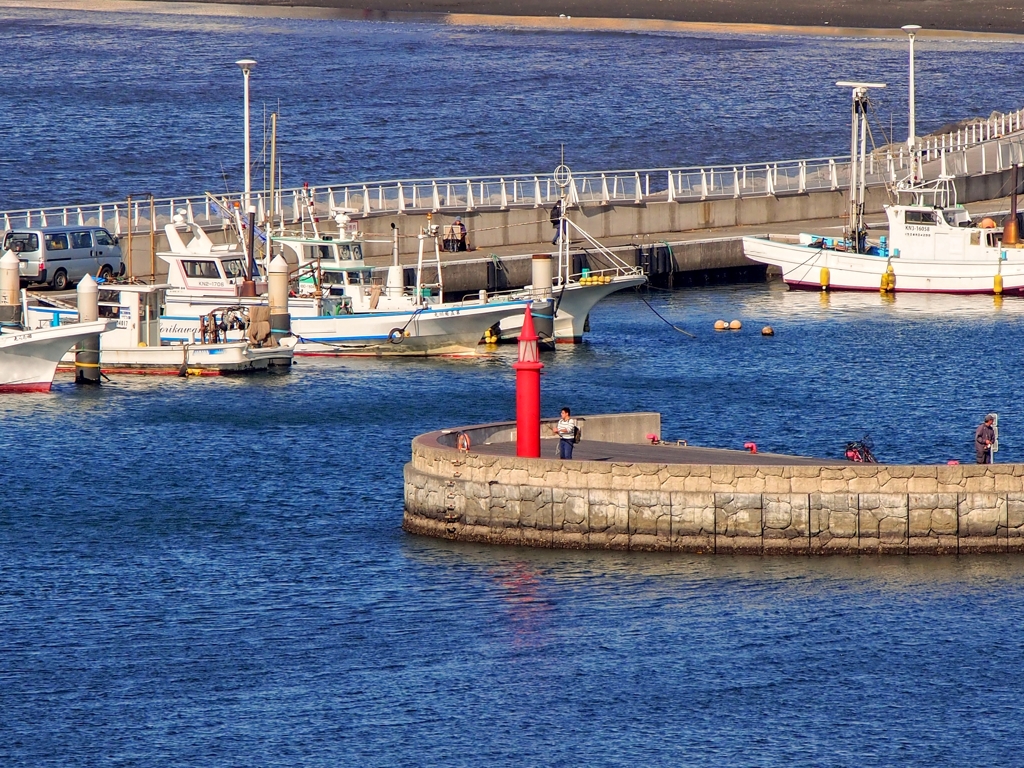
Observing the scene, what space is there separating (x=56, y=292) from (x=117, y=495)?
22.8 m

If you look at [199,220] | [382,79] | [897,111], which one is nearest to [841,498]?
[199,220]

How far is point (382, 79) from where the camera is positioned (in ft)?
446

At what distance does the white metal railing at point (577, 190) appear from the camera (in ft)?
227

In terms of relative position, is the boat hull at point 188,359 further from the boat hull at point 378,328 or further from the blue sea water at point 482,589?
the boat hull at point 378,328

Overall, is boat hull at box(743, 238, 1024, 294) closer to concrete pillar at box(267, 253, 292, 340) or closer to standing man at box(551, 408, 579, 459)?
concrete pillar at box(267, 253, 292, 340)

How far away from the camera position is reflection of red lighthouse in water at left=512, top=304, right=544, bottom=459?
34.0 metres

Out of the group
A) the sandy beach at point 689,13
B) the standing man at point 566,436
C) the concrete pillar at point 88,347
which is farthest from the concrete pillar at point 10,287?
the sandy beach at point 689,13

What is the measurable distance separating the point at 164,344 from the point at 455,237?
1667cm

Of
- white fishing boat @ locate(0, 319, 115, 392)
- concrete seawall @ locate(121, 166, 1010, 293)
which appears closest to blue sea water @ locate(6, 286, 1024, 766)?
white fishing boat @ locate(0, 319, 115, 392)

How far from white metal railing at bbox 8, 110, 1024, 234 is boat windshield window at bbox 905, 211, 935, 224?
3.11 metres

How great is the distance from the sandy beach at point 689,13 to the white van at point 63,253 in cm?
10386

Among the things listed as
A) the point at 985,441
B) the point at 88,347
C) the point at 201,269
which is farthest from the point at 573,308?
the point at 985,441

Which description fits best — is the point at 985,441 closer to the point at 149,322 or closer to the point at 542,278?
the point at 542,278

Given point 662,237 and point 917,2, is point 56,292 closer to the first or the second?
point 662,237
